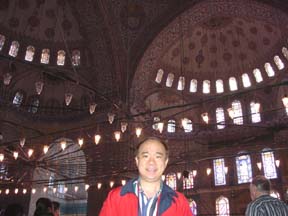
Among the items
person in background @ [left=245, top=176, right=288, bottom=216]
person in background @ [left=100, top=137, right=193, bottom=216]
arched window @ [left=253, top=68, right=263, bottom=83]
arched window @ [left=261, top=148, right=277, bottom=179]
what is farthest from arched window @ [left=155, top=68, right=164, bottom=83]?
person in background @ [left=100, top=137, right=193, bottom=216]

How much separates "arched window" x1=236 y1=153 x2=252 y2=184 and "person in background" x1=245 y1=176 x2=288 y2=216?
57.3 ft

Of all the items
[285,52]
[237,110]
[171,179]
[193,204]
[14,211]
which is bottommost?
[14,211]

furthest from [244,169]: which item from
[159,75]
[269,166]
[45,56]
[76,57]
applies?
[45,56]

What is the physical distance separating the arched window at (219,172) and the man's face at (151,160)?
19492mm

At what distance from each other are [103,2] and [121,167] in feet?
24.0

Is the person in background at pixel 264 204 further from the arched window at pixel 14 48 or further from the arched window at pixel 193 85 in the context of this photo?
the arched window at pixel 193 85

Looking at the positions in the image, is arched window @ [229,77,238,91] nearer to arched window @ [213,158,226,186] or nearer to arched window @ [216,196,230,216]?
arched window @ [213,158,226,186]

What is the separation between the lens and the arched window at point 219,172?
68.5ft

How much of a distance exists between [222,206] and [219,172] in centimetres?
206

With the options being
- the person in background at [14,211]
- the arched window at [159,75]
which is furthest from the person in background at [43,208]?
the arched window at [159,75]

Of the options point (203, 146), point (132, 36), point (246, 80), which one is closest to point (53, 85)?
point (132, 36)

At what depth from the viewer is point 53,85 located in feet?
62.5

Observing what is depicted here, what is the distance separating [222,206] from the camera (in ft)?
66.3

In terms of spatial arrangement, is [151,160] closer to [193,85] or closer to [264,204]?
[264,204]
